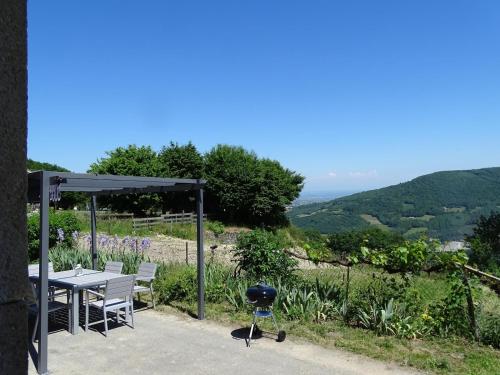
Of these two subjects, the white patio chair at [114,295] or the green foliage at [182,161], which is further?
the green foliage at [182,161]

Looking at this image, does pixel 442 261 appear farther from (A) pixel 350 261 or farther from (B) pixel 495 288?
(B) pixel 495 288

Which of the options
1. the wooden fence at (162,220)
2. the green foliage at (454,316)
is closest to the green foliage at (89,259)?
the green foliage at (454,316)

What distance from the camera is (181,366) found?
547cm

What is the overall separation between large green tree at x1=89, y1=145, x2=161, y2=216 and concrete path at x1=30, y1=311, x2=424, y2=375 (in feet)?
80.6

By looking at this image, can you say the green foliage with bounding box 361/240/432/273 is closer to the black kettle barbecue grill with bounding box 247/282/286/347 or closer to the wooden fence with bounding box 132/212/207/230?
the black kettle barbecue grill with bounding box 247/282/286/347

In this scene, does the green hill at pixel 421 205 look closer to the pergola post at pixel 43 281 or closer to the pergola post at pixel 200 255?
the pergola post at pixel 200 255

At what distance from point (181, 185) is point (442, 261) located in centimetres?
426

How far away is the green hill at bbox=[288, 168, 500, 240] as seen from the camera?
103812 millimetres

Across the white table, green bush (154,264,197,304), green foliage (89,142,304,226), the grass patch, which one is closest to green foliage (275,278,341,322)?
the grass patch

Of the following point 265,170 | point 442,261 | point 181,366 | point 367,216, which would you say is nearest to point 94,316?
point 181,366

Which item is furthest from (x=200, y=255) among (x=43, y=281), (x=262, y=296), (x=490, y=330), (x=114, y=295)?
(x=490, y=330)

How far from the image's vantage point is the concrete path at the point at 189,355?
5352 mm

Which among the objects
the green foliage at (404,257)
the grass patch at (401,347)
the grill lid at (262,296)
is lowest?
the grass patch at (401,347)

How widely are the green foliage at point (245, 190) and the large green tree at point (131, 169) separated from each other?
546 cm
